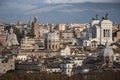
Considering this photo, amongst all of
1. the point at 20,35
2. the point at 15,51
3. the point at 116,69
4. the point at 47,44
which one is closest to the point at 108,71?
the point at 116,69

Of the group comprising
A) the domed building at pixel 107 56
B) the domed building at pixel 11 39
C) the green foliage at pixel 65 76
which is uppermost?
the green foliage at pixel 65 76

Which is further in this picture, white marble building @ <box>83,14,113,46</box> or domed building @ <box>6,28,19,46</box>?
domed building @ <box>6,28,19,46</box>

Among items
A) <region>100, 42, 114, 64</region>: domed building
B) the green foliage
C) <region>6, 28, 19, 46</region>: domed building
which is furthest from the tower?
the green foliage

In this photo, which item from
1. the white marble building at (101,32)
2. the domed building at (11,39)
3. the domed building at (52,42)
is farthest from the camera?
the domed building at (11,39)

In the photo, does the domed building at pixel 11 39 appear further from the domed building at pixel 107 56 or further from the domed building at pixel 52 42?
the domed building at pixel 107 56

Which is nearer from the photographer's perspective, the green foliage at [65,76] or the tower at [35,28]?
the green foliage at [65,76]

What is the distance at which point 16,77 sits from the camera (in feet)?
108

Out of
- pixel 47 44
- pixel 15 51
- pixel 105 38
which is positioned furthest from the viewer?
pixel 105 38

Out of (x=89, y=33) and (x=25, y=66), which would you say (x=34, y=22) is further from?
(x=25, y=66)

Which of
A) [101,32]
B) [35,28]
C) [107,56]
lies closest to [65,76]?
[107,56]

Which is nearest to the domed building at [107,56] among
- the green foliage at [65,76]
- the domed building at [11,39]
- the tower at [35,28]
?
the green foliage at [65,76]

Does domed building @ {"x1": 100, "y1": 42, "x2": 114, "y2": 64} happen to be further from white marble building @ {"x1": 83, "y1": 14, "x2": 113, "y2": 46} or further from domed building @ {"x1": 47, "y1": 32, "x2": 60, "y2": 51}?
white marble building @ {"x1": 83, "y1": 14, "x2": 113, "y2": 46}

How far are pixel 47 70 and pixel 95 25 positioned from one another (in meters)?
23.9

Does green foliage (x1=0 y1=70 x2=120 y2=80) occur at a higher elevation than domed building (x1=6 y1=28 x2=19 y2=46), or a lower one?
higher
